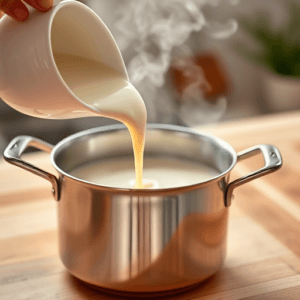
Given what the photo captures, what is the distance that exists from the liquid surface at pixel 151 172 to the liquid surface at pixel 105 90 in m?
0.11

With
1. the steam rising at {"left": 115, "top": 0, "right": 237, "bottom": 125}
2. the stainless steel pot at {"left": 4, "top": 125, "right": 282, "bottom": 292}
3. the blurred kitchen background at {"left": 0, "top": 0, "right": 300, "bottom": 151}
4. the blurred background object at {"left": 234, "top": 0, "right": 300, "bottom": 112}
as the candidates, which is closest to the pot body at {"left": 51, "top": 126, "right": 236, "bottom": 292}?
the stainless steel pot at {"left": 4, "top": 125, "right": 282, "bottom": 292}

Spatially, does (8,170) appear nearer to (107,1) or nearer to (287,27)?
(107,1)

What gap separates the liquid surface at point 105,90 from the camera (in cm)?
75

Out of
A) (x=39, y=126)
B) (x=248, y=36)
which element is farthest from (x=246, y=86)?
(x=39, y=126)

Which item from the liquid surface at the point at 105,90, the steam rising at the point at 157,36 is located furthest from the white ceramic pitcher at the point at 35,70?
the steam rising at the point at 157,36

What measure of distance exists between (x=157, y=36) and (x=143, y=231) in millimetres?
1760

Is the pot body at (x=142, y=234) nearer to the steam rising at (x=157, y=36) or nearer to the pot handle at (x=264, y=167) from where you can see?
the pot handle at (x=264, y=167)

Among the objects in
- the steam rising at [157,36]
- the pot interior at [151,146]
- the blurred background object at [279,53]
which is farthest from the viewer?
the blurred background object at [279,53]

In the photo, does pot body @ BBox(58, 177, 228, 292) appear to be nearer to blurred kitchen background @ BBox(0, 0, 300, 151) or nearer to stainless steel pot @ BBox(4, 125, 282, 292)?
stainless steel pot @ BBox(4, 125, 282, 292)

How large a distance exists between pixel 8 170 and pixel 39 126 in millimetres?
1132

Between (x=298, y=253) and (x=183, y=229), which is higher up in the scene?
(x=183, y=229)

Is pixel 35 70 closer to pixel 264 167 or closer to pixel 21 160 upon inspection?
pixel 21 160

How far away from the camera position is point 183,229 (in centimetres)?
68

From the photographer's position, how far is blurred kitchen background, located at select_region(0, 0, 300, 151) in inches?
84.7
